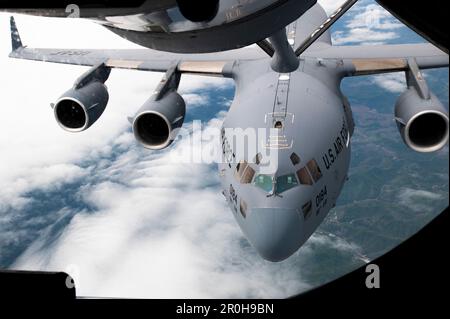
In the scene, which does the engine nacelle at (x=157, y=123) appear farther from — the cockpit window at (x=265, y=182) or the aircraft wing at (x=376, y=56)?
the aircraft wing at (x=376, y=56)

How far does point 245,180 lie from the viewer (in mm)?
6609

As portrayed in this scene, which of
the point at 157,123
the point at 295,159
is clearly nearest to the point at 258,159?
the point at 295,159

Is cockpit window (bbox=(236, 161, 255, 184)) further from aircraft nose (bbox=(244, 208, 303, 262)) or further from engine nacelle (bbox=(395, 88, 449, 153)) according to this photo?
engine nacelle (bbox=(395, 88, 449, 153))

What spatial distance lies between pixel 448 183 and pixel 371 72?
722cm

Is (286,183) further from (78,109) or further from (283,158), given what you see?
(78,109)

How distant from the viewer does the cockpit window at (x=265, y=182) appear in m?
6.28

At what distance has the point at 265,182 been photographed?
6.30 meters

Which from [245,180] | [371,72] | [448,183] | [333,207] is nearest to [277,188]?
[245,180]

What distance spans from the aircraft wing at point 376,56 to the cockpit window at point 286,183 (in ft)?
10.0

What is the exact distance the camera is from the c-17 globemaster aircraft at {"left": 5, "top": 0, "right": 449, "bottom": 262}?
20.5 feet

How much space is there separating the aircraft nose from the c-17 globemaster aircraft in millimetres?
14

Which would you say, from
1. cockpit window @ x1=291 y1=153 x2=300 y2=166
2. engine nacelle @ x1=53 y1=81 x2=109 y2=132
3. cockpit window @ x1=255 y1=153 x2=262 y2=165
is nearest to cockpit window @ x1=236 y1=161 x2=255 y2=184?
cockpit window @ x1=255 y1=153 x2=262 y2=165
